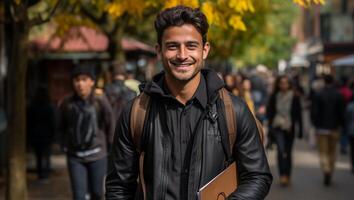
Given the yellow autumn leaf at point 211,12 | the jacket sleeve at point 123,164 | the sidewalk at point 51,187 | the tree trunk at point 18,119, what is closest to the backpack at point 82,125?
the tree trunk at point 18,119

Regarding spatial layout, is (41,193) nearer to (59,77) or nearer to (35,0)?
(35,0)

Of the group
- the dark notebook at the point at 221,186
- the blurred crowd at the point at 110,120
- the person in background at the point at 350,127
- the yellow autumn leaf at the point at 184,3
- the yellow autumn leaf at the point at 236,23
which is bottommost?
the person in background at the point at 350,127

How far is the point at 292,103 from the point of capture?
10.8 m

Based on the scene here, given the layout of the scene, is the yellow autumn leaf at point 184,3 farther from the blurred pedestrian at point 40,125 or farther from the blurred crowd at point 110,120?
the blurred pedestrian at point 40,125

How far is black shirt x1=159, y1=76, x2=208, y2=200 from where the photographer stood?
303cm

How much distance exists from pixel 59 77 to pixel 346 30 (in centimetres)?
2531

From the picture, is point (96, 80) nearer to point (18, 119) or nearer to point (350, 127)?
point (18, 119)

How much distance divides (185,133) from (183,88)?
21 cm

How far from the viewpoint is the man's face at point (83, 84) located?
677 cm

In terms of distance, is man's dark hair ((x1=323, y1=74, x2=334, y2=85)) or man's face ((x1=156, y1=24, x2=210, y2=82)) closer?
man's face ((x1=156, y1=24, x2=210, y2=82))

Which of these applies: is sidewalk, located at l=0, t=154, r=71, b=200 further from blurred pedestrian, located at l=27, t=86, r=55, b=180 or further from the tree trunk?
the tree trunk

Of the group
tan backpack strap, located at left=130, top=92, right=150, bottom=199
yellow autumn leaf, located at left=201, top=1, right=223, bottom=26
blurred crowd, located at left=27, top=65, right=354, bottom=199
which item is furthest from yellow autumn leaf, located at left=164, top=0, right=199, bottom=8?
tan backpack strap, located at left=130, top=92, right=150, bottom=199

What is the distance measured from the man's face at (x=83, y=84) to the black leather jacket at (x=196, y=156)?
12.1 feet

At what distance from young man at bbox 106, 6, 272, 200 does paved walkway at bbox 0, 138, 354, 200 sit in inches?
265
